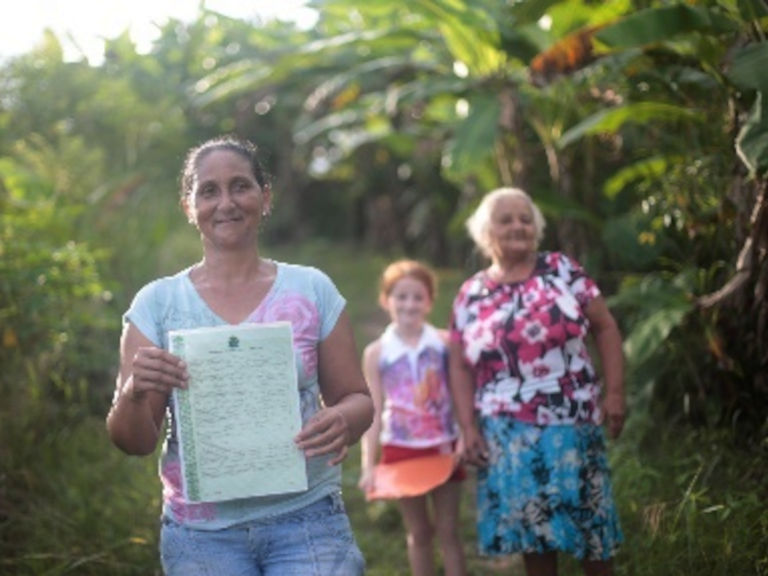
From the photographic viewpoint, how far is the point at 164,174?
14188mm

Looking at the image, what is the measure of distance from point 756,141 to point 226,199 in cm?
219

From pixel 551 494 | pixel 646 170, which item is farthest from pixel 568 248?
pixel 551 494

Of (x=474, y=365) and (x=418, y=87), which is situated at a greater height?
(x=418, y=87)

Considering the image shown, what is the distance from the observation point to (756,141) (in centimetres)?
390

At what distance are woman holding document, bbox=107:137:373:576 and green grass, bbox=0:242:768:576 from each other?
1765 millimetres

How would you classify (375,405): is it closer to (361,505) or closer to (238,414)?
(361,505)

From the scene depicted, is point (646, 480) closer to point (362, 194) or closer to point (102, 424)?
Answer: point (102, 424)

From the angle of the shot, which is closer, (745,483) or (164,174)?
(745,483)

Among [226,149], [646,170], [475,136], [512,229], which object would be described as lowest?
[512,229]

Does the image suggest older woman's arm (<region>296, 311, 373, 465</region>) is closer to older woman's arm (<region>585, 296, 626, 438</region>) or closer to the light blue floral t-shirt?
the light blue floral t-shirt

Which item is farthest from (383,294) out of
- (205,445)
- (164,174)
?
(164,174)

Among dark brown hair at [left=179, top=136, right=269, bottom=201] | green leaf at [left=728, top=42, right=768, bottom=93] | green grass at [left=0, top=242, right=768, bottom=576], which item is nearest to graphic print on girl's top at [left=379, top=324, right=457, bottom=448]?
green grass at [left=0, top=242, right=768, bottom=576]

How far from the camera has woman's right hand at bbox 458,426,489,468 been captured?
401 centimetres

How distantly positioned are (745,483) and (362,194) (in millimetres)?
13189
